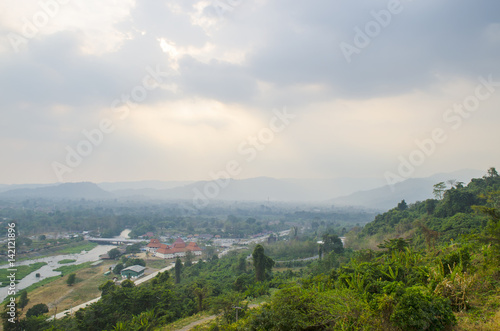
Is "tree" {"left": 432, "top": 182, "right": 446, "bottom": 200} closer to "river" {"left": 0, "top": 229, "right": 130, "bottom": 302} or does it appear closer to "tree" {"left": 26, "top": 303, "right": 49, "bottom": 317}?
"tree" {"left": 26, "top": 303, "right": 49, "bottom": 317}

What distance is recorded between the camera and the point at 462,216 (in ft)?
59.3

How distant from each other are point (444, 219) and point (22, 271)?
43390mm

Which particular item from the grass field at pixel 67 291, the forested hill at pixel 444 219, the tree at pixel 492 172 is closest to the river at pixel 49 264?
the grass field at pixel 67 291

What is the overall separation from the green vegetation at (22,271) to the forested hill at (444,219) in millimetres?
37140

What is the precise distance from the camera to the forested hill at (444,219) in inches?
→ 640

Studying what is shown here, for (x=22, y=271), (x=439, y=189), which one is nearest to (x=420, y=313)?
(x=439, y=189)

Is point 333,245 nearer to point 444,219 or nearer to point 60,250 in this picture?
point 444,219

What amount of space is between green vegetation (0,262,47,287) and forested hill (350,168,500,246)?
37.1m

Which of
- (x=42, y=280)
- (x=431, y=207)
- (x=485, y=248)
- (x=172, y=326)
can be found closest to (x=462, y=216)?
(x=431, y=207)

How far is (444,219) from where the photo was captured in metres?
20.7

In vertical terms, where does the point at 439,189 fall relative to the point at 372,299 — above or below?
above

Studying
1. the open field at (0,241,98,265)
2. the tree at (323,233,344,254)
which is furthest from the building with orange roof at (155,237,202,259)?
the tree at (323,233,344,254)

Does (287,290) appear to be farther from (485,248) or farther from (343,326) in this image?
(485,248)

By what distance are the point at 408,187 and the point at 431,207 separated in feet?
621
